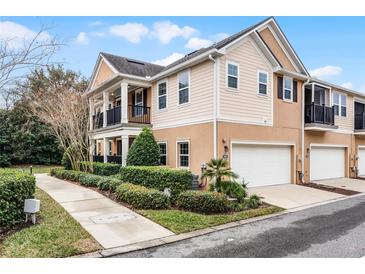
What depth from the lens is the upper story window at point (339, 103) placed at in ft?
58.3

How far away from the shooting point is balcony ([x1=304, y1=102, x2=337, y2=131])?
15305 millimetres

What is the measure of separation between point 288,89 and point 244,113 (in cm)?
387

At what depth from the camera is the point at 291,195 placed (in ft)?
38.5

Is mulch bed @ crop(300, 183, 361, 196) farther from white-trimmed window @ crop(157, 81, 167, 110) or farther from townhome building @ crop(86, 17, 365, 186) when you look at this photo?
white-trimmed window @ crop(157, 81, 167, 110)

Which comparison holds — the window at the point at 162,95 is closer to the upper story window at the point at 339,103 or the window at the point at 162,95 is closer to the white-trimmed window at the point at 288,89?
the white-trimmed window at the point at 288,89

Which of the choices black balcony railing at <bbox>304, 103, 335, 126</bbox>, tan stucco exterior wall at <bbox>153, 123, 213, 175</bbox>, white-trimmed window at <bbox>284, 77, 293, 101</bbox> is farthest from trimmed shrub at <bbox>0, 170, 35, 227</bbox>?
black balcony railing at <bbox>304, 103, 335, 126</bbox>

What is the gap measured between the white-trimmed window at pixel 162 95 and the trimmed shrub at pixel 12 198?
8.73 metres

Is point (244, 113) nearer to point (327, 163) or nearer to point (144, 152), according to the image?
point (144, 152)

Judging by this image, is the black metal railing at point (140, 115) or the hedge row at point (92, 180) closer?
the hedge row at point (92, 180)

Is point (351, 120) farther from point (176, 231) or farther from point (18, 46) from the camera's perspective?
point (18, 46)

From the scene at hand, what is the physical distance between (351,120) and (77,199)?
59.8ft

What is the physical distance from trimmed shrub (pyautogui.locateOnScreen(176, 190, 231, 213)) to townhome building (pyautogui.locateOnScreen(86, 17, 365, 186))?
3009mm

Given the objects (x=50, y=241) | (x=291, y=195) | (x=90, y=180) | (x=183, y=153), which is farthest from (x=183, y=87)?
(x=50, y=241)

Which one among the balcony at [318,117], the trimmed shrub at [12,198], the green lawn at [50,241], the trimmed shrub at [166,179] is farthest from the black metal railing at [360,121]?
the trimmed shrub at [12,198]
